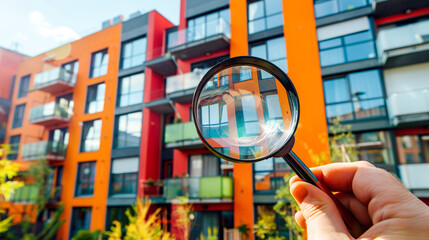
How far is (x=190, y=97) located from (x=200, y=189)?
300cm

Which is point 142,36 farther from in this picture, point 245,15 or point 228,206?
point 228,206

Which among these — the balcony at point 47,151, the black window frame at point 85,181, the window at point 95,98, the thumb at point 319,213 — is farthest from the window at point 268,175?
the balcony at point 47,151

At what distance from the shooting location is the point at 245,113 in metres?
1.02

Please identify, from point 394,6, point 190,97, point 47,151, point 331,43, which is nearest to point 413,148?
point 331,43

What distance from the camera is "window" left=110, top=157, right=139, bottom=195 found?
33.8ft

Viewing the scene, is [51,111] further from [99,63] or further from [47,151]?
[99,63]

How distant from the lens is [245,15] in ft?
26.6

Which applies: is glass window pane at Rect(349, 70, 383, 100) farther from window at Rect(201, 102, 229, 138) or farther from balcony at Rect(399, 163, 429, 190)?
window at Rect(201, 102, 229, 138)

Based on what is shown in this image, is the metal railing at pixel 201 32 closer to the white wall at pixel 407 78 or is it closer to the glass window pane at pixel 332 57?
the glass window pane at pixel 332 57

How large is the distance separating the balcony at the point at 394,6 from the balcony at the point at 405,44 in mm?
598

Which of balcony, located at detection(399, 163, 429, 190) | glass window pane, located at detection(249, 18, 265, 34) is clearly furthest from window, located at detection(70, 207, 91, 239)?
balcony, located at detection(399, 163, 429, 190)

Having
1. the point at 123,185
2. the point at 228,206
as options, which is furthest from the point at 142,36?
the point at 228,206

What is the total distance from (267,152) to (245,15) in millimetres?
7964

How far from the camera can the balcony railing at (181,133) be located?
29.0 ft
